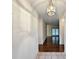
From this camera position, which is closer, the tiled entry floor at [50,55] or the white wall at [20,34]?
the white wall at [20,34]

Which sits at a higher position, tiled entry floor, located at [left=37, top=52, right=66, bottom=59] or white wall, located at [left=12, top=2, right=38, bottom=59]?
white wall, located at [left=12, top=2, right=38, bottom=59]

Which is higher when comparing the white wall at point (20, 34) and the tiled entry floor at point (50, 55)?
the white wall at point (20, 34)

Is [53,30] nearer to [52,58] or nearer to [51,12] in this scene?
[52,58]

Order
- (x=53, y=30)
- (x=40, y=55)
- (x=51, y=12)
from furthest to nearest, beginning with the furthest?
(x=53, y=30), (x=40, y=55), (x=51, y=12)

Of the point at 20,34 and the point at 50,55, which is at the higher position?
the point at 20,34

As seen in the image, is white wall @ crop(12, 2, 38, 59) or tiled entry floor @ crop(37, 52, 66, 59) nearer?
white wall @ crop(12, 2, 38, 59)

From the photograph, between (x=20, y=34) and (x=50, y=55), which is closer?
(x=20, y=34)
